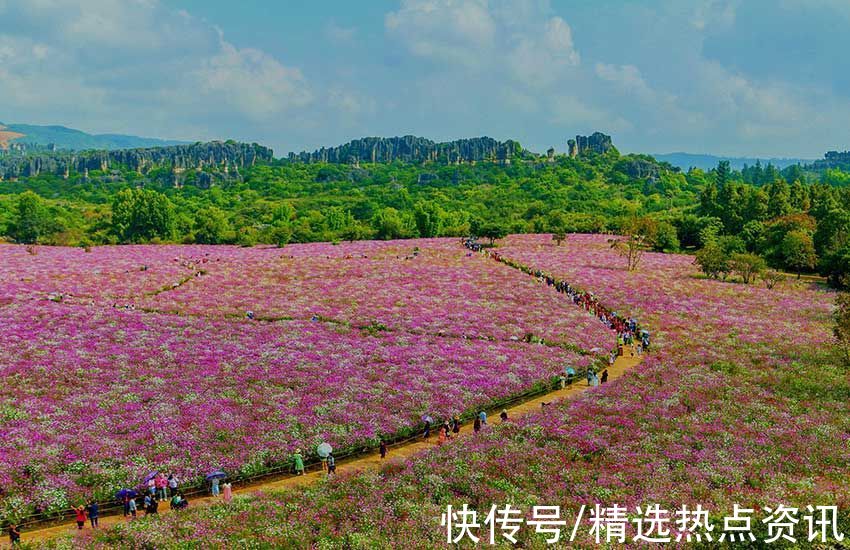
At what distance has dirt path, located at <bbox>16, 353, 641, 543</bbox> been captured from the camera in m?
21.5

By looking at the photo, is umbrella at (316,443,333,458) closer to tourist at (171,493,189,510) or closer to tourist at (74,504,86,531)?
tourist at (171,493,189,510)

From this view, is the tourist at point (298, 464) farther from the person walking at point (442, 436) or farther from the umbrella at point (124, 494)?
the person walking at point (442, 436)

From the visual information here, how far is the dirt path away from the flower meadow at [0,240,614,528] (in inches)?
31.3

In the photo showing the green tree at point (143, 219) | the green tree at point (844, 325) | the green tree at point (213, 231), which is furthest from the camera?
the green tree at point (143, 219)

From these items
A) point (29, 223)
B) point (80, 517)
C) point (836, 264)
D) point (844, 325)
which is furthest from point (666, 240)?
point (29, 223)

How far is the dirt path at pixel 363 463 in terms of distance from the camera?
21.5 meters

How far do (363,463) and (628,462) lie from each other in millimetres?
12278

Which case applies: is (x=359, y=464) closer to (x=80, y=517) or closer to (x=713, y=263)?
(x=80, y=517)

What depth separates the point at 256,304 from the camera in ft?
→ 188

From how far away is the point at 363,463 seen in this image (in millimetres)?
27016

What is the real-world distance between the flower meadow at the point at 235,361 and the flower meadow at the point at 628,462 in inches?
164

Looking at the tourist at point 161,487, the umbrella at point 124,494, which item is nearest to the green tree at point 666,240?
the tourist at point 161,487

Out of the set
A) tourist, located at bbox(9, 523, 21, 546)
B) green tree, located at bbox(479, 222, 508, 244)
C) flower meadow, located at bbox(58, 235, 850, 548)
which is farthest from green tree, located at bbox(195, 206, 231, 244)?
tourist, located at bbox(9, 523, 21, 546)

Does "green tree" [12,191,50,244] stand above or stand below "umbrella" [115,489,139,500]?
above
